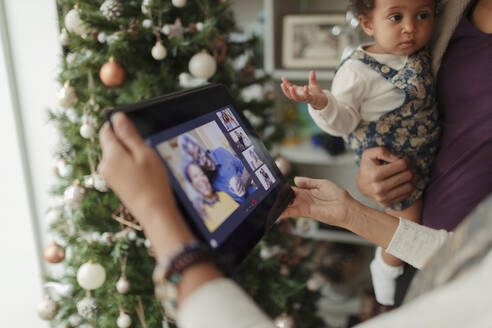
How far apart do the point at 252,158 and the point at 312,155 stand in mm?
1379

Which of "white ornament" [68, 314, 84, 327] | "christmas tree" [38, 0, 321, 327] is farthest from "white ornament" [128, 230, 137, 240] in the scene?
"white ornament" [68, 314, 84, 327]

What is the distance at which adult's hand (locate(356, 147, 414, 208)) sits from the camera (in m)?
1.03

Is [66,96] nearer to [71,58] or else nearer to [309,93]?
[71,58]

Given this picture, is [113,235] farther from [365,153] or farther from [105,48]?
[365,153]

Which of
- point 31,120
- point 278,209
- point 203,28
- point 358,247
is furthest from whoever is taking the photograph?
point 358,247

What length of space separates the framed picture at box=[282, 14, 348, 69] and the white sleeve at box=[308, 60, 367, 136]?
1000 mm

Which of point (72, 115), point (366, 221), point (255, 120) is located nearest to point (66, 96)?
point (72, 115)

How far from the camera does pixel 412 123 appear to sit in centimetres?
105

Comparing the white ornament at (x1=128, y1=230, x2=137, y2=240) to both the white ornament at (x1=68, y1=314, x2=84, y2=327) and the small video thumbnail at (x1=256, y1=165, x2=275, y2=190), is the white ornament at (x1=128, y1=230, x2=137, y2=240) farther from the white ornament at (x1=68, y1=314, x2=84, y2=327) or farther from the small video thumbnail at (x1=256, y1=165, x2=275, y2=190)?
the small video thumbnail at (x1=256, y1=165, x2=275, y2=190)

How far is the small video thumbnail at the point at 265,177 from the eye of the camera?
0.77 m

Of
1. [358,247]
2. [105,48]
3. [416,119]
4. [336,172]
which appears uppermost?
[105,48]

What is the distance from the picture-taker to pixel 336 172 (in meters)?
2.50

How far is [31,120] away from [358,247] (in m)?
2.05

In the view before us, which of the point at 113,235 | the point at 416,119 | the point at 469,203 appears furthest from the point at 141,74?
the point at 469,203
